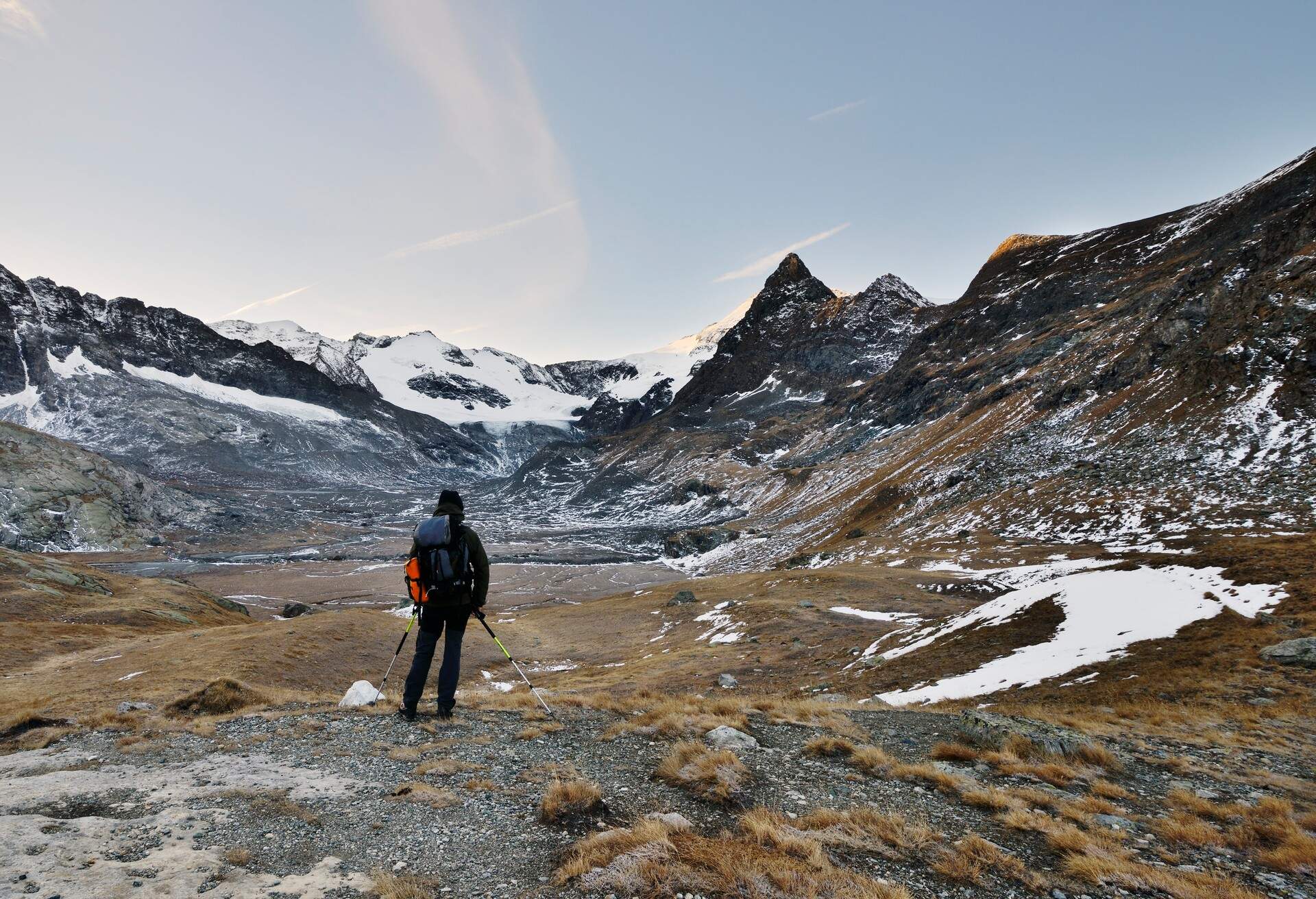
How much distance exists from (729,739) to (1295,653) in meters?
14.9

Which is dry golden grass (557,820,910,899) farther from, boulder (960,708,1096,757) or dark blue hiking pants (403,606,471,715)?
boulder (960,708,1096,757)

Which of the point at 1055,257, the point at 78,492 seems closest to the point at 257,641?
the point at 78,492

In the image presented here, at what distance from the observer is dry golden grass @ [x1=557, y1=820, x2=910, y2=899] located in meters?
5.07

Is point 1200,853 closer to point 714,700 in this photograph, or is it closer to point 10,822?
point 714,700

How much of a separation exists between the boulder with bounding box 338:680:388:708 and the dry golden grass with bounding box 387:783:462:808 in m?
5.83

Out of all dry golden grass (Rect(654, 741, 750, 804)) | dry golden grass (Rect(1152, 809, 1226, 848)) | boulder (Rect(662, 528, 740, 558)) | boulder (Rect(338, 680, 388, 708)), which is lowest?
boulder (Rect(662, 528, 740, 558))

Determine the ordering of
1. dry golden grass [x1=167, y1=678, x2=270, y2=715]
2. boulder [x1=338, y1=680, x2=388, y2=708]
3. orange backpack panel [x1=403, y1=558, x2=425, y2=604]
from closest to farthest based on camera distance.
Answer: orange backpack panel [x1=403, y1=558, x2=425, y2=604], boulder [x1=338, y1=680, x2=388, y2=708], dry golden grass [x1=167, y1=678, x2=270, y2=715]

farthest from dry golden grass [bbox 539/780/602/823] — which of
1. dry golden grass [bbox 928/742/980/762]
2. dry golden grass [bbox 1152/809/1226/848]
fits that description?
dry golden grass [bbox 1152/809/1226/848]

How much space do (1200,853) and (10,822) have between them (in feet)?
42.5

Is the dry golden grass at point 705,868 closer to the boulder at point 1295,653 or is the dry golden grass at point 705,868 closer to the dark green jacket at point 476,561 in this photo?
the dark green jacket at point 476,561

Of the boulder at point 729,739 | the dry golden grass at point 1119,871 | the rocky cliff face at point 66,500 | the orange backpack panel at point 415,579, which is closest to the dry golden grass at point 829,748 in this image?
the boulder at point 729,739

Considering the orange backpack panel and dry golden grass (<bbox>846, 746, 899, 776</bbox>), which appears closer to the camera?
dry golden grass (<bbox>846, 746, 899, 776</bbox>)

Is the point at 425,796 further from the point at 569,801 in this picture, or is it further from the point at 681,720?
the point at 681,720

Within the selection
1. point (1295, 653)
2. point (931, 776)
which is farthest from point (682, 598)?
point (931, 776)
